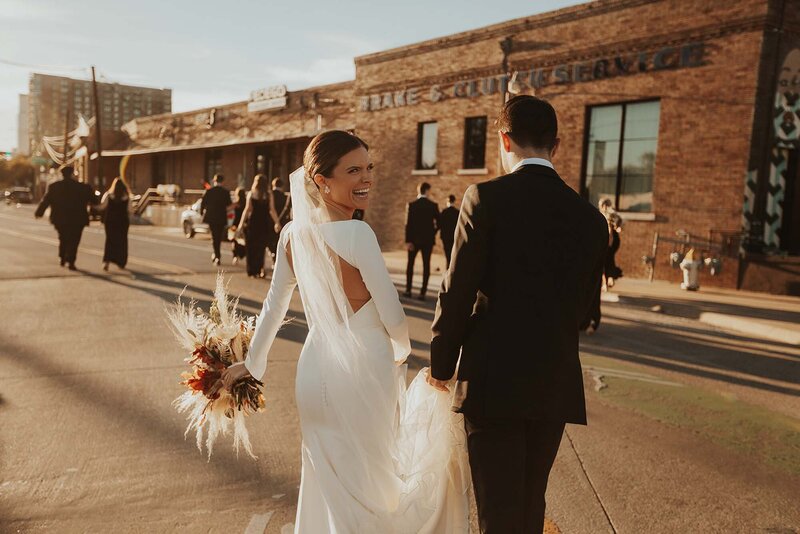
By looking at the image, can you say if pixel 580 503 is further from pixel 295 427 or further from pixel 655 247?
pixel 655 247

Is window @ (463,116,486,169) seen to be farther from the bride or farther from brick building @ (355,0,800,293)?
the bride

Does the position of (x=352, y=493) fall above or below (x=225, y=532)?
above

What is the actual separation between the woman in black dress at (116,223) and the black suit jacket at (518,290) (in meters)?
12.9

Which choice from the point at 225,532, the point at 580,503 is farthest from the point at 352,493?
the point at 580,503

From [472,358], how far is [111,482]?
2.75 meters

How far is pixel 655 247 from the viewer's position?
1591 centimetres

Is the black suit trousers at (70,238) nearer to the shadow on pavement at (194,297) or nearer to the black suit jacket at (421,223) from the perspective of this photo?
the shadow on pavement at (194,297)

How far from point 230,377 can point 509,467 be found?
1.24 meters

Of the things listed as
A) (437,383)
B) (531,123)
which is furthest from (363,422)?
(531,123)

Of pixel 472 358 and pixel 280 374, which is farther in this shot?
pixel 280 374

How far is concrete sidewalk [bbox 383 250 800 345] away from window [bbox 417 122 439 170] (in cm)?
717

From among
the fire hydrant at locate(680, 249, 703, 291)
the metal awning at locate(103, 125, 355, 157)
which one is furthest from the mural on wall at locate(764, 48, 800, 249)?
the metal awning at locate(103, 125, 355, 157)

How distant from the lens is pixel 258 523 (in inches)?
137

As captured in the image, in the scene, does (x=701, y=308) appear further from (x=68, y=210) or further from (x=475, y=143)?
(x=68, y=210)
